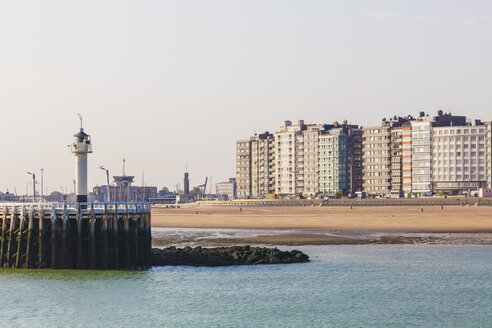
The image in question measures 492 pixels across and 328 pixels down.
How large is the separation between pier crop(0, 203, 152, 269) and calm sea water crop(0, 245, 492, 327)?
3.26 ft

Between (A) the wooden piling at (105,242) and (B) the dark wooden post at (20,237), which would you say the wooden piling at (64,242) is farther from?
(B) the dark wooden post at (20,237)

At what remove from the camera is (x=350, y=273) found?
175 feet

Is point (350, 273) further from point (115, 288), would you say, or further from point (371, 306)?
point (115, 288)

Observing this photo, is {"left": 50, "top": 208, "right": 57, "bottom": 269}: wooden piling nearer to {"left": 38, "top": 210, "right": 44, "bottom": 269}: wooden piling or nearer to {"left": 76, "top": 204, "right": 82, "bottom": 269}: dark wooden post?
{"left": 38, "top": 210, "right": 44, "bottom": 269}: wooden piling

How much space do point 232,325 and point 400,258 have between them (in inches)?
1047

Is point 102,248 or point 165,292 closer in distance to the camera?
point 165,292

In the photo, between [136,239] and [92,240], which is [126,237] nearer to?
[136,239]

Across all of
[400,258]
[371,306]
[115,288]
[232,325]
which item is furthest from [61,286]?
[400,258]

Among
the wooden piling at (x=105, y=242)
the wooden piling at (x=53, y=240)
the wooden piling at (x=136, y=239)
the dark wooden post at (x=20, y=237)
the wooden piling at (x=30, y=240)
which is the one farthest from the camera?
the wooden piling at (x=136, y=239)

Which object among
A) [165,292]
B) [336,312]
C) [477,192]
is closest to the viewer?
[336,312]

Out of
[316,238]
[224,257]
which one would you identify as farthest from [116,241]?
[316,238]

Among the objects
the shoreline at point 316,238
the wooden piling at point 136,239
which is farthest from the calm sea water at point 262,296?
the shoreline at point 316,238

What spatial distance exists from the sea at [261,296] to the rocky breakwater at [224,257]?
5.53 ft

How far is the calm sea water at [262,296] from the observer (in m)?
39.6
